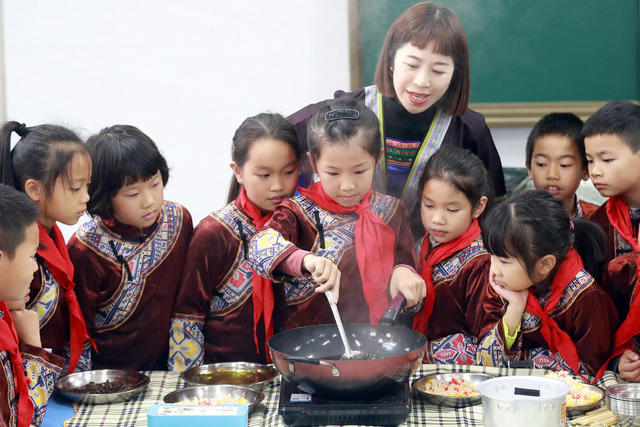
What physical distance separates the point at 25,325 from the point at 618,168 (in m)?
1.66

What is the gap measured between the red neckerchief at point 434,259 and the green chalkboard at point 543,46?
1.83m

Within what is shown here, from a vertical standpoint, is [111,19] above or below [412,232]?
above

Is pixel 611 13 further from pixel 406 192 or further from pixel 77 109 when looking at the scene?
pixel 77 109

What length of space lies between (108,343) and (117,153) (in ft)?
1.83

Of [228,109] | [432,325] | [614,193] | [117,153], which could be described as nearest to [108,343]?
[117,153]

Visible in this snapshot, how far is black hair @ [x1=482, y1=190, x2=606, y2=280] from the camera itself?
2020 millimetres

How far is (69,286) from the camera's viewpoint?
205 centimetres

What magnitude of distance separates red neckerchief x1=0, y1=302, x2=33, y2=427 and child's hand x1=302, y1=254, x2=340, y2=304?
68 cm

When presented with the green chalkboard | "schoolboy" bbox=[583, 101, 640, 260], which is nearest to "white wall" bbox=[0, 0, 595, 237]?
the green chalkboard

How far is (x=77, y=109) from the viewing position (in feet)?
14.2

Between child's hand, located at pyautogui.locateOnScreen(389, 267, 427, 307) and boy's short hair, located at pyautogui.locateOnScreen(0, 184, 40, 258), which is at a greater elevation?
boy's short hair, located at pyautogui.locateOnScreen(0, 184, 40, 258)

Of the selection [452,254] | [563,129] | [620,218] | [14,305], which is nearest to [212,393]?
[14,305]

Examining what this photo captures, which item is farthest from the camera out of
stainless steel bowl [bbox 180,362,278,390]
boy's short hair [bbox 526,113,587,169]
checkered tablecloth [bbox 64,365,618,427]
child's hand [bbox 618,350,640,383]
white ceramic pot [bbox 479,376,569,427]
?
boy's short hair [bbox 526,113,587,169]

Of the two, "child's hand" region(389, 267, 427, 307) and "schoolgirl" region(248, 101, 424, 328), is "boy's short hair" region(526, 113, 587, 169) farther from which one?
"child's hand" region(389, 267, 427, 307)
